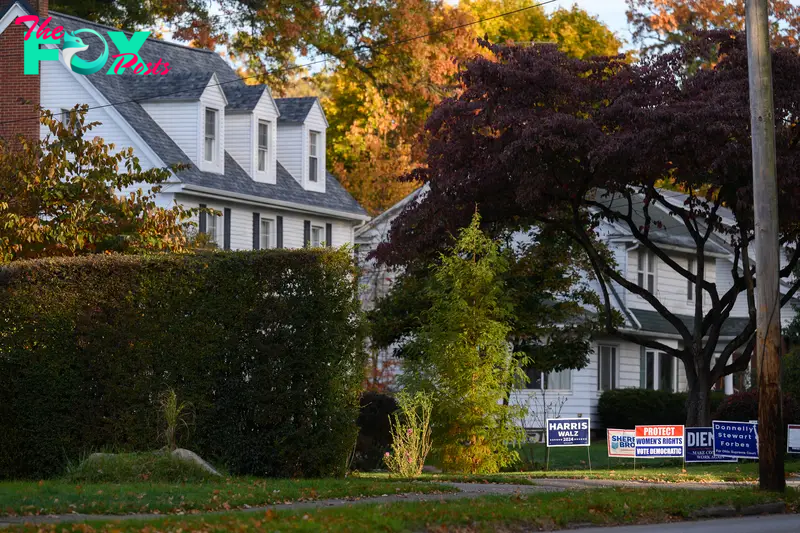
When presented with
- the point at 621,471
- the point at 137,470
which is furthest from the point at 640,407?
the point at 137,470

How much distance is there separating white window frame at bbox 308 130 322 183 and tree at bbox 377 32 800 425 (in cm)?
1430

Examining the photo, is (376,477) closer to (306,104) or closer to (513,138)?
(513,138)

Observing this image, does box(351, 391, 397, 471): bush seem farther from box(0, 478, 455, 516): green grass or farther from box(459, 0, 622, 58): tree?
box(459, 0, 622, 58): tree

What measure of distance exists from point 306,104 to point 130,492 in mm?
27891

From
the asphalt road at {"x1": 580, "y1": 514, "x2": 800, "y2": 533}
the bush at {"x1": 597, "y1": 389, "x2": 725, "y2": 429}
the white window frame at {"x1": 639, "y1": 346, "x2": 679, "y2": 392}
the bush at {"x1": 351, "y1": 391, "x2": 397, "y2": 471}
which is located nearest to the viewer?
the asphalt road at {"x1": 580, "y1": 514, "x2": 800, "y2": 533}

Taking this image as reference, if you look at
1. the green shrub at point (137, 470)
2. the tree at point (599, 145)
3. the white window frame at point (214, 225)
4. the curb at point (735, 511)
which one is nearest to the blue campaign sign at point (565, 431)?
the tree at point (599, 145)

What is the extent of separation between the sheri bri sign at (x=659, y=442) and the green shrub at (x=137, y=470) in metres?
8.80

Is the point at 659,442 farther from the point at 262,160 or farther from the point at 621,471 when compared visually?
the point at 262,160

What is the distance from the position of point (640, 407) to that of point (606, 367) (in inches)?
108

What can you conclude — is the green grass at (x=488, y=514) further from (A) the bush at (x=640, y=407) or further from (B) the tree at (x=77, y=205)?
(A) the bush at (x=640, y=407)

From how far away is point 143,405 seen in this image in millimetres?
19609

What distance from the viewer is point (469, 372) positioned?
898 inches

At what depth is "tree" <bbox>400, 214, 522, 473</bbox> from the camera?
22797mm

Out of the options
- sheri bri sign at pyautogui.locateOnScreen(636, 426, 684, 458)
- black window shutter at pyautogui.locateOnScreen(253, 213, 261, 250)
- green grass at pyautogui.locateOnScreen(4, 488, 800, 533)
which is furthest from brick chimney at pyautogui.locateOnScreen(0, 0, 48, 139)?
green grass at pyautogui.locateOnScreen(4, 488, 800, 533)
